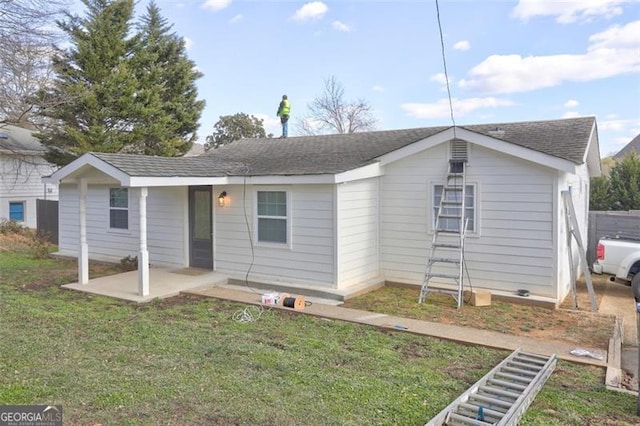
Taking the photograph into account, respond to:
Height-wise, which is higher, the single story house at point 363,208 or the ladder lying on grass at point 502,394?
the single story house at point 363,208

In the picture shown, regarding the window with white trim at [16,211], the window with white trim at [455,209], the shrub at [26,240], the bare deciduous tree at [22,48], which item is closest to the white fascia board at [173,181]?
the window with white trim at [455,209]

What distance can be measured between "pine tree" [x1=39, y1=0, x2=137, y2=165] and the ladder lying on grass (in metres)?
19.6

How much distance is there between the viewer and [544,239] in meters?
8.04

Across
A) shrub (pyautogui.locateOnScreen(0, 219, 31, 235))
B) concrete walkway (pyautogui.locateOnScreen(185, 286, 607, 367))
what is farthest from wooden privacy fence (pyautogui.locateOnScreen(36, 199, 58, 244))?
concrete walkway (pyautogui.locateOnScreen(185, 286, 607, 367))

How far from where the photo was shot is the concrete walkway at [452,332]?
5480 millimetres

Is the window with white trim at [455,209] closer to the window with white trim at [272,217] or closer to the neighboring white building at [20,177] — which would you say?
the window with white trim at [272,217]

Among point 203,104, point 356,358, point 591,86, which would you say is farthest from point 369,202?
point 203,104

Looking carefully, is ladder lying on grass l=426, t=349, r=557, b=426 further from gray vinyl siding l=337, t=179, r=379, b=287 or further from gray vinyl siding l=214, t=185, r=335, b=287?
gray vinyl siding l=214, t=185, r=335, b=287

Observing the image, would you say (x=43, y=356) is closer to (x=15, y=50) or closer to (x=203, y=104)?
(x=15, y=50)

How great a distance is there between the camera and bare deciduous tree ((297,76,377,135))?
36.1 metres

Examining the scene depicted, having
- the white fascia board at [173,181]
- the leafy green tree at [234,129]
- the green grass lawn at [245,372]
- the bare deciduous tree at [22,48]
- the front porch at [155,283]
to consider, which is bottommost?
the green grass lawn at [245,372]

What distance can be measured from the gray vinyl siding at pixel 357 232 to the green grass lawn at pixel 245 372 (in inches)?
76.6

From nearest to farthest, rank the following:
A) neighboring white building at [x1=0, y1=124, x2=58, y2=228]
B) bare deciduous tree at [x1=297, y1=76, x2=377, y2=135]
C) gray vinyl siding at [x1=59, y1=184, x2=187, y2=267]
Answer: gray vinyl siding at [x1=59, y1=184, x2=187, y2=267]
neighboring white building at [x1=0, y1=124, x2=58, y2=228]
bare deciduous tree at [x1=297, y1=76, x2=377, y2=135]

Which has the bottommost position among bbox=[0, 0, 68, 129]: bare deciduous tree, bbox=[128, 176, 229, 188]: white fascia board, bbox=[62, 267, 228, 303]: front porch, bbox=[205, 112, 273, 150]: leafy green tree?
bbox=[62, 267, 228, 303]: front porch
